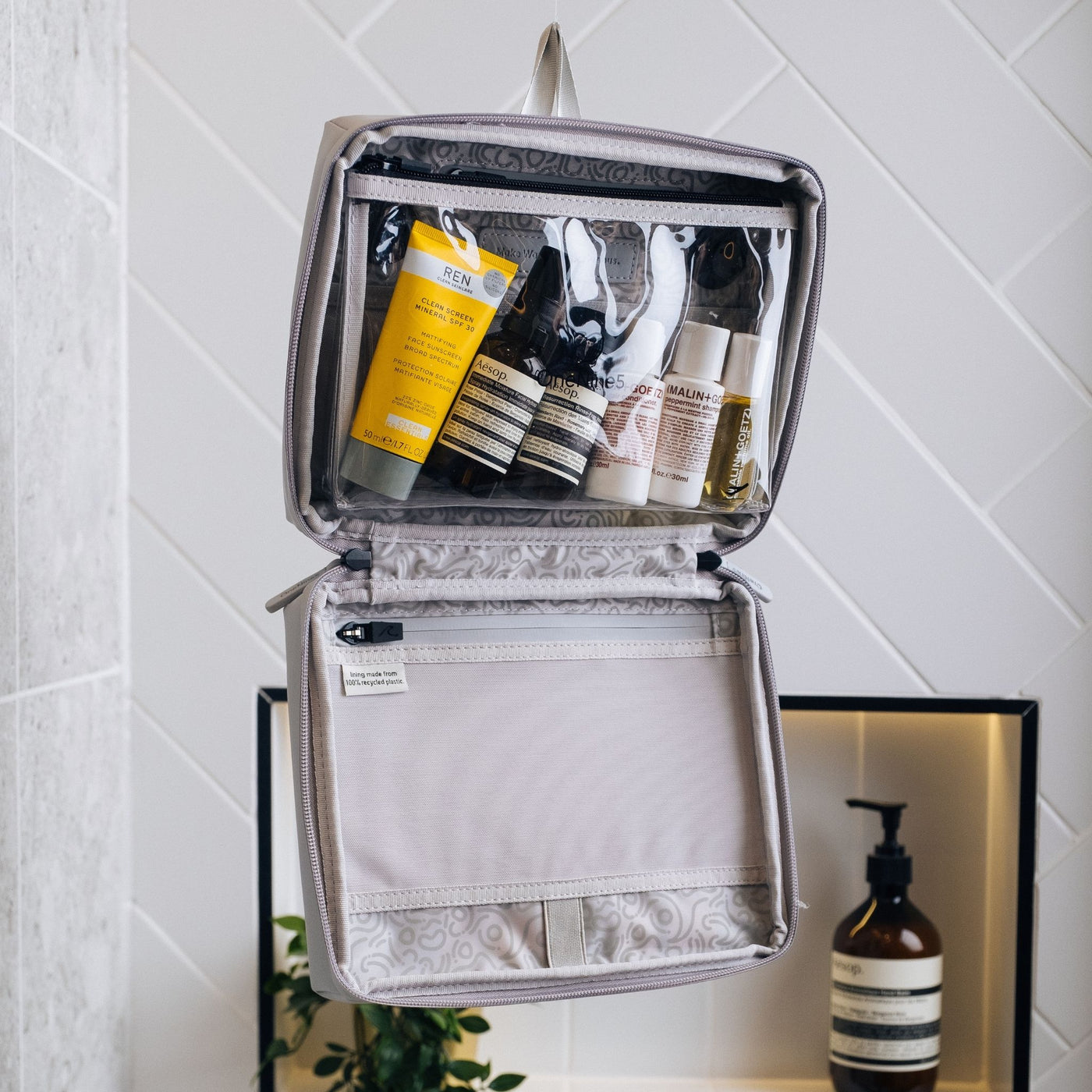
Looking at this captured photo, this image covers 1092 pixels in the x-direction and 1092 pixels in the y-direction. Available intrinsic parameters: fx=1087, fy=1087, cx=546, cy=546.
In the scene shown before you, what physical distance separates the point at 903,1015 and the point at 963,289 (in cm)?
60

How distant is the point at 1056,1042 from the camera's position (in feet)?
2.98

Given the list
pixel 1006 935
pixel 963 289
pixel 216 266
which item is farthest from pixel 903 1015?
pixel 216 266

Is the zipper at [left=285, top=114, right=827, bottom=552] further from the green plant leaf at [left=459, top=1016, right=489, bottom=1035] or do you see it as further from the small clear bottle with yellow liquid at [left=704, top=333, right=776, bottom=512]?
the green plant leaf at [left=459, top=1016, right=489, bottom=1035]

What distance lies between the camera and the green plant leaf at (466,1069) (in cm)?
85

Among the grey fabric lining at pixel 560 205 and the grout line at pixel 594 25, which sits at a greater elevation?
the grout line at pixel 594 25

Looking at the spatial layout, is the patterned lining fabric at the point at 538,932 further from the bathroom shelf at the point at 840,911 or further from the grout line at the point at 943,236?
the grout line at the point at 943,236

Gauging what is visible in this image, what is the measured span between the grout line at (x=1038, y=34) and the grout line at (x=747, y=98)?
184 mm

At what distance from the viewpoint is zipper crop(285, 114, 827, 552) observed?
1.64ft

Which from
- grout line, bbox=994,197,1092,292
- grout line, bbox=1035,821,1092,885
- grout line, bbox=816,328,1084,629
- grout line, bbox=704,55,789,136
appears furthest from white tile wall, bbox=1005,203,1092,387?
grout line, bbox=1035,821,1092,885

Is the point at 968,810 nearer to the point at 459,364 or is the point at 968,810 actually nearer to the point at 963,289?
the point at 963,289

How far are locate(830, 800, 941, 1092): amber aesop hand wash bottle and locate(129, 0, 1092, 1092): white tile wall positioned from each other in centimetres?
9

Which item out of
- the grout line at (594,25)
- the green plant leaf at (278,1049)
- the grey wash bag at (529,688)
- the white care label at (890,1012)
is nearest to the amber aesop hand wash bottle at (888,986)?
the white care label at (890,1012)

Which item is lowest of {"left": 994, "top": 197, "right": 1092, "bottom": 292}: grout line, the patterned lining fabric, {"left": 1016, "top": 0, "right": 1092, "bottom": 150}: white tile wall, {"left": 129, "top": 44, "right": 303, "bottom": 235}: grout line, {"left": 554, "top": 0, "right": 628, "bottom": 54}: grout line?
the patterned lining fabric

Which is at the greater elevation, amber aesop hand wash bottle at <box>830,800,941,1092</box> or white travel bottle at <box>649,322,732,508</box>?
white travel bottle at <box>649,322,732,508</box>
